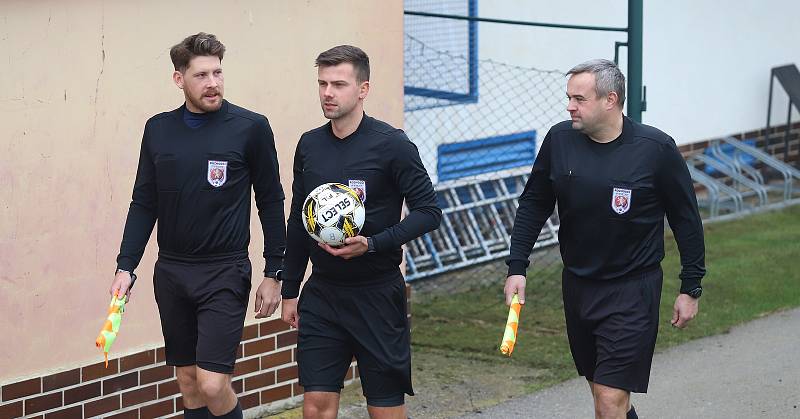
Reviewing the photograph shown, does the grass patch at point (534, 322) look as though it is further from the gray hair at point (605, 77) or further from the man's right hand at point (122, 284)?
the gray hair at point (605, 77)

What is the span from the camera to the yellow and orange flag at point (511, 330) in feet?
17.9

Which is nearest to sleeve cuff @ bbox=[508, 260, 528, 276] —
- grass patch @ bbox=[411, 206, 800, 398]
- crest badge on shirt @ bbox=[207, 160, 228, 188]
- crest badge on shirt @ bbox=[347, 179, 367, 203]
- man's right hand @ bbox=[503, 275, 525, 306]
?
man's right hand @ bbox=[503, 275, 525, 306]

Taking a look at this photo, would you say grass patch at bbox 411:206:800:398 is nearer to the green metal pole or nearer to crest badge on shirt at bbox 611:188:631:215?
the green metal pole

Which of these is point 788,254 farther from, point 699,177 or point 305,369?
point 305,369

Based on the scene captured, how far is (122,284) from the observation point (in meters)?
5.76

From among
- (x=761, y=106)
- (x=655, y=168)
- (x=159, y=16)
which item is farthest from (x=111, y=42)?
(x=761, y=106)

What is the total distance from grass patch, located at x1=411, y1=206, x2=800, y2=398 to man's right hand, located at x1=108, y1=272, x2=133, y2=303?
293 cm

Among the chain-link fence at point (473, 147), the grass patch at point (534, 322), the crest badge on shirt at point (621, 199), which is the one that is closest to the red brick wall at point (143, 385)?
the grass patch at point (534, 322)

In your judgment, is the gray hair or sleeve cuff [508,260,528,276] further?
sleeve cuff [508,260,528,276]

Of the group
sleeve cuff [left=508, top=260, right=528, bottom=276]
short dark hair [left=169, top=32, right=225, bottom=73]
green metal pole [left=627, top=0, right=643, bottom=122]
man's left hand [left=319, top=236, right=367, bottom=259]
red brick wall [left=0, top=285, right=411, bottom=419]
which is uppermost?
short dark hair [left=169, top=32, right=225, bottom=73]

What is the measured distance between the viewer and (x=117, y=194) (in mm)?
6660

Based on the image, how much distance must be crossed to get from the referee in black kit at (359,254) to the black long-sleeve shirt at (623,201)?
57 centimetres

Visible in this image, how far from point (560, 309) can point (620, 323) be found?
430 cm

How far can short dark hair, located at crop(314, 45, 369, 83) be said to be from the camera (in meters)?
5.59
